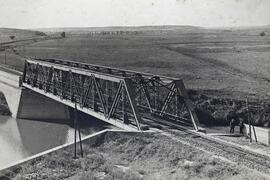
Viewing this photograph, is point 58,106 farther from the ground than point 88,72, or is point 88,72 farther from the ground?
point 88,72

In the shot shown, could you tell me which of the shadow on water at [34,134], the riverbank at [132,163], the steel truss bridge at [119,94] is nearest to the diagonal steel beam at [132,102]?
the steel truss bridge at [119,94]

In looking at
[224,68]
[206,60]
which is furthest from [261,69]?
[206,60]

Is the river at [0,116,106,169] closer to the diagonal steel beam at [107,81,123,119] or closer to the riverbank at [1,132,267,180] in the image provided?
the diagonal steel beam at [107,81,123,119]

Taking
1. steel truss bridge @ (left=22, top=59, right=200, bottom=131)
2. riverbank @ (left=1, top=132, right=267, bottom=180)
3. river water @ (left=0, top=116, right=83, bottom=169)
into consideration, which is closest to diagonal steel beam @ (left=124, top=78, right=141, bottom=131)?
steel truss bridge @ (left=22, top=59, right=200, bottom=131)

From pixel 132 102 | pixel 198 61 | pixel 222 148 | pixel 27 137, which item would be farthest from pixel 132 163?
pixel 198 61

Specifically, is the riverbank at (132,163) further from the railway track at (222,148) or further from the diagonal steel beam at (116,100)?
the diagonal steel beam at (116,100)

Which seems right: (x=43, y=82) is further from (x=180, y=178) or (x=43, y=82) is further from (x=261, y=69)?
(x=261, y=69)
